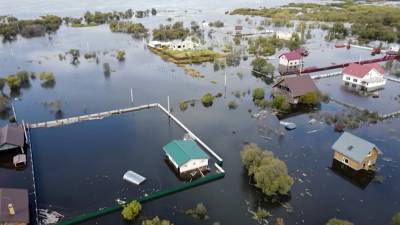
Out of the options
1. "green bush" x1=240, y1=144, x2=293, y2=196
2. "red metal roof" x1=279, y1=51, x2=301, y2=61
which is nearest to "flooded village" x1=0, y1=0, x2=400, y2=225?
"green bush" x1=240, y1=144, x2=293, y2=196

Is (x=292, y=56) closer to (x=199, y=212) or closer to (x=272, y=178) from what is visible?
(x=272, y=178)

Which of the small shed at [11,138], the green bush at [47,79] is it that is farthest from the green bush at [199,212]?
the green bush at [47,79]

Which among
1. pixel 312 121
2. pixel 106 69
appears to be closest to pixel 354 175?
pixel 312 121

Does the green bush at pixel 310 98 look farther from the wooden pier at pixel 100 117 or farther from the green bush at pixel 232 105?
the wooden pier at pixel 100 117

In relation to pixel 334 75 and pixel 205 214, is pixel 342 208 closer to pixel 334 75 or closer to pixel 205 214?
pixel 205 214

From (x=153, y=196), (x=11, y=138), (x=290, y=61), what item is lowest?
(x=153, y=196)

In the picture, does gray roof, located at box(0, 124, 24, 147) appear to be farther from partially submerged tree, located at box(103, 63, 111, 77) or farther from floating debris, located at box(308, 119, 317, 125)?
floating debris, located at box(308, 119, 317, 125)
